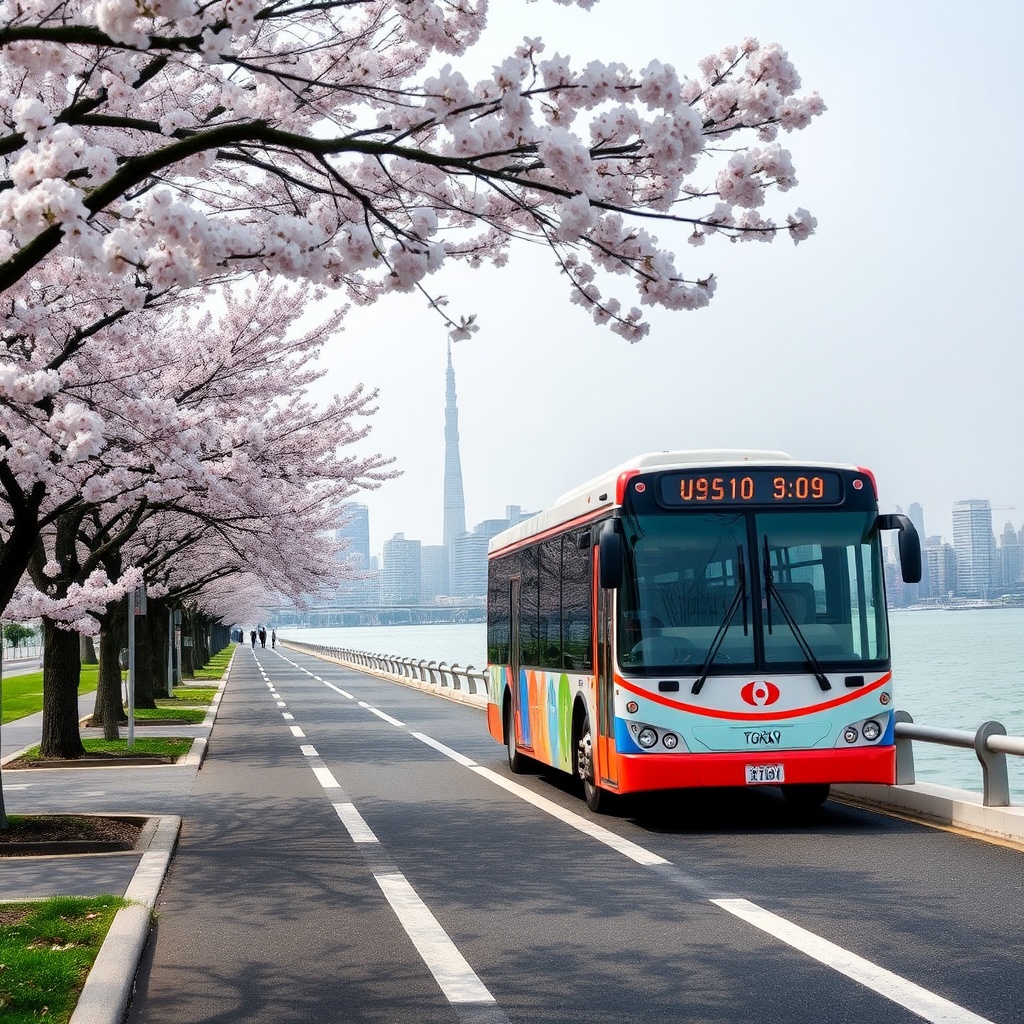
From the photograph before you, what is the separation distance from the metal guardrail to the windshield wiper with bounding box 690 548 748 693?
16401 millimetres

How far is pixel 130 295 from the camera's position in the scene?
8133mm

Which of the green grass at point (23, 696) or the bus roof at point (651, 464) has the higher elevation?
the bus roof at point (651, 464)

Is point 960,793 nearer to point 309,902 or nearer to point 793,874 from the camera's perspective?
point 793,874

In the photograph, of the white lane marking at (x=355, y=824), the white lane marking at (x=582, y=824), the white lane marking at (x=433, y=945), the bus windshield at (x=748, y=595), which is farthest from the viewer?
the white lane marking at (x=355, y=824)

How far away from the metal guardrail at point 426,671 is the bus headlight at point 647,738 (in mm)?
16476

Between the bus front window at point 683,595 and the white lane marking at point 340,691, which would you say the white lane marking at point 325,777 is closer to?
the bus front window at point 683,595

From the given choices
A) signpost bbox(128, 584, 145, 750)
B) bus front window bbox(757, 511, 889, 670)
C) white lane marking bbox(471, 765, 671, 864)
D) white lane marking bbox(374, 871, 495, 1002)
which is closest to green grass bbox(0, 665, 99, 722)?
signpost bbox(128, 584, 145, 750)

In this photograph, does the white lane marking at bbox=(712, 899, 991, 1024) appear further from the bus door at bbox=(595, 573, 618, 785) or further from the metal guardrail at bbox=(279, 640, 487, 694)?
the metal guardrail at bbox=(279, 640, 487, 694)

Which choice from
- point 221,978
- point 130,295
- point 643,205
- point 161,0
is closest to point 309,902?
point 221,978

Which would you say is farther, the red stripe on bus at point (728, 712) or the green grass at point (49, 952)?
the red stripe on bus at point (728, 712)

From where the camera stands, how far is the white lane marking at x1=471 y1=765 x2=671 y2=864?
10.8 m

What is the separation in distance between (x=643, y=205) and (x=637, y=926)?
14.3 feet

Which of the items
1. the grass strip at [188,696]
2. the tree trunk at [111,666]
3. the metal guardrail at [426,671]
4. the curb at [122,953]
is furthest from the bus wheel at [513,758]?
the grass strip at [188,696]

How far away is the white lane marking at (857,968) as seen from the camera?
605 cm
